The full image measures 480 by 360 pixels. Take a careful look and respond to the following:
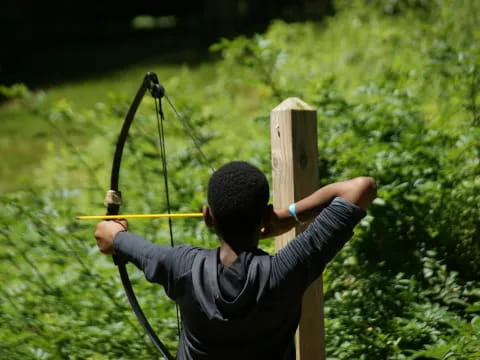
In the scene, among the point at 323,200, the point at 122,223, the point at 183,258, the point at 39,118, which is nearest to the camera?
the point at 183,258

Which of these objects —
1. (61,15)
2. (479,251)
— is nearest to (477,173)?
(479,251)

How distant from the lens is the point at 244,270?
1.90 m

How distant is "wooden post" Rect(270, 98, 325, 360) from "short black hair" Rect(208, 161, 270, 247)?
0.60 meters

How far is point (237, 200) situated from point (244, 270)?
0.21m

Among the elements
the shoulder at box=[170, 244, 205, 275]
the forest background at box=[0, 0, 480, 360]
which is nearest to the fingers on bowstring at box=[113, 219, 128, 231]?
the shoulder at box=[170, 244, 205, 275]

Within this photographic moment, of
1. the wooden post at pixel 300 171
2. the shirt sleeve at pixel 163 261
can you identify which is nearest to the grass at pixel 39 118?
the wooden post at pixel 300 171

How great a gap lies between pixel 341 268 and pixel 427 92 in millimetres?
2328

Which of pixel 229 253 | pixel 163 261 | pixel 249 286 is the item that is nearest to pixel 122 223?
pixel 163 261

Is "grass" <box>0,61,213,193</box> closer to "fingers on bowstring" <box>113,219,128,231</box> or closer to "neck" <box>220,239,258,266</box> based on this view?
"fingers on bowstring" <box>113,219,128,231</box>

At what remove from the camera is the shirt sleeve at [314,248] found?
1.89 meters

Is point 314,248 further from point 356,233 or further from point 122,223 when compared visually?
point 356,233

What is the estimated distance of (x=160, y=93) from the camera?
2578 mm

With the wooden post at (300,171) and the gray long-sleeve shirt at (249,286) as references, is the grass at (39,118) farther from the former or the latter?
the gray long-sleeve shirt at (249,286)

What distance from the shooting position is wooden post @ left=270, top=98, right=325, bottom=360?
2.53 m
